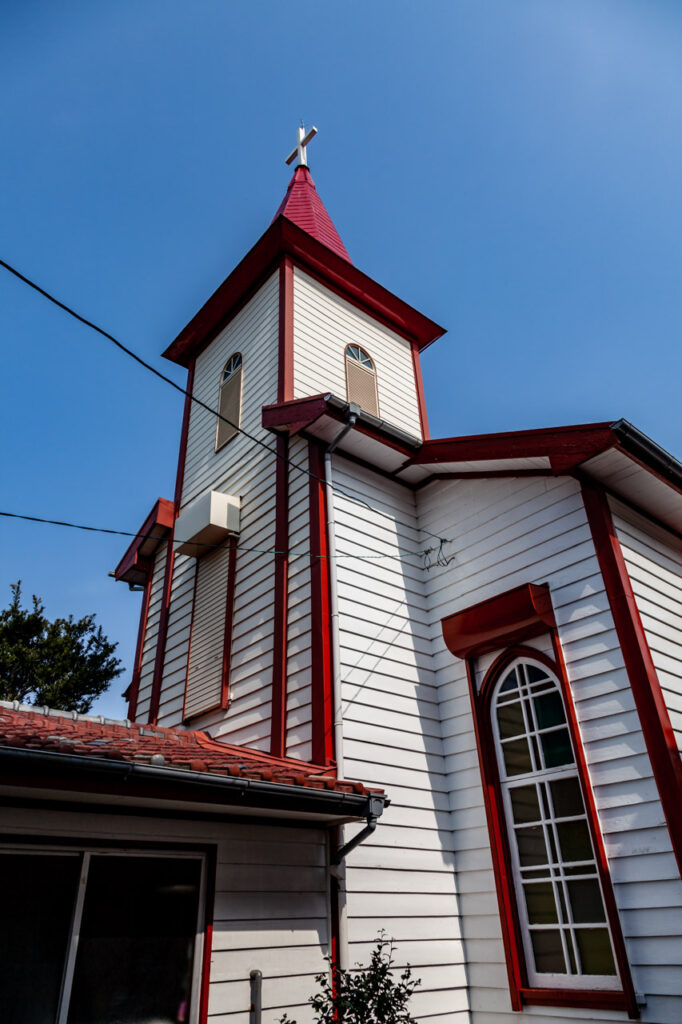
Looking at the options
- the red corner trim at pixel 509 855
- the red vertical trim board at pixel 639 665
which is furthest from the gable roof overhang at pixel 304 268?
the red corner trim at pixel 509 855

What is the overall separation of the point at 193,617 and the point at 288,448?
2.74 m

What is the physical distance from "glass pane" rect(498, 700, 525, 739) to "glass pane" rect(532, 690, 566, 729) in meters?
0.21

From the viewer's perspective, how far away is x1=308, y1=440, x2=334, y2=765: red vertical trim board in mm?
6305

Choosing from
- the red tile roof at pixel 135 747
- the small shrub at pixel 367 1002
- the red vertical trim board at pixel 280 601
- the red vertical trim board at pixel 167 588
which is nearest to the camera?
the red tile roof at pixel 135 747

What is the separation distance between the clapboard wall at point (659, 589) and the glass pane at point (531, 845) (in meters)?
1.47

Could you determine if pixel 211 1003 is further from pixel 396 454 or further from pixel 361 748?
pixel 396 454

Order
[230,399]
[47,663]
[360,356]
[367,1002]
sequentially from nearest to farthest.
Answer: [367,1002]
[230,399]
[360,356]
[47,663]

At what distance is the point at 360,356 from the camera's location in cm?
1108

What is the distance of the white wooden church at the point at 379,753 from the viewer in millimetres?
4578

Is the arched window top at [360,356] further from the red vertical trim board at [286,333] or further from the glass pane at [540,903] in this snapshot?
the glass pane at [540,903]

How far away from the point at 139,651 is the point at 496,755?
6212 millimetres

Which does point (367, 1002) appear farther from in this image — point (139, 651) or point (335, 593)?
point (139, 651)

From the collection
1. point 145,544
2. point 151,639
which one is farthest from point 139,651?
point 145,544

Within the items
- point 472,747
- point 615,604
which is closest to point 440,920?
point 472,747
